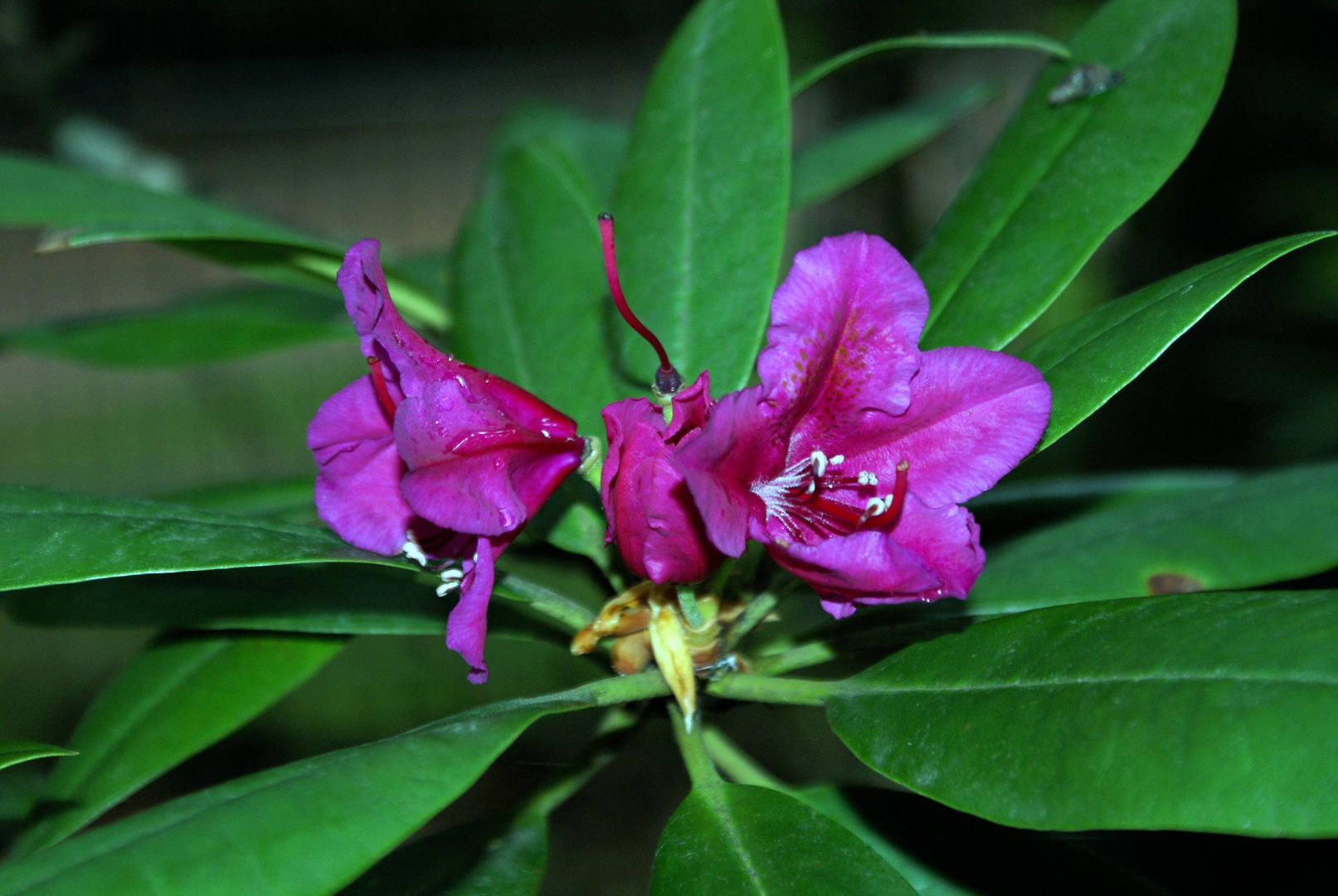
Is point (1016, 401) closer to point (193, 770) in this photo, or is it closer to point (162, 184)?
point (162, 184)

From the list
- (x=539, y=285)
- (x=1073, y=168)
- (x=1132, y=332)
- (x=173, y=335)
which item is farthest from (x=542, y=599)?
(x=173, y=335)

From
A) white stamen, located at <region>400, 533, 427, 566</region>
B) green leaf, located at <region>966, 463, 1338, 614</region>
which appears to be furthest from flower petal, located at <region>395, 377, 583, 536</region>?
green leaf, located at <region>966, 463, 1338, 614</region>

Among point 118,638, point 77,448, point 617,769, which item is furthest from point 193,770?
point 77,448

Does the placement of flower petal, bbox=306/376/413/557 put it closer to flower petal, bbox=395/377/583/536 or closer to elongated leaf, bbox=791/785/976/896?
flower petal, bbox=395/377/583/536

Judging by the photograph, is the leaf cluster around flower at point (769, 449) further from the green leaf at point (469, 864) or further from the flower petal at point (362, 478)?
the green leaf at point (469, 864)

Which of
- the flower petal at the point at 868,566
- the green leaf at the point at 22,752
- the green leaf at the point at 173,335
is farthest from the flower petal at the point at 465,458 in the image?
the green leaf at the point at 173,335

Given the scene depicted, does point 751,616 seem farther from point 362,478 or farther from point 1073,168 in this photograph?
point 1073,168
